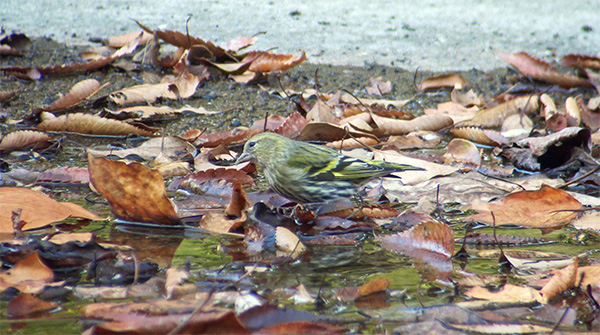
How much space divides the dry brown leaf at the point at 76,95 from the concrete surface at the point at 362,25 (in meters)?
1.73

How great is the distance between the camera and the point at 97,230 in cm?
315

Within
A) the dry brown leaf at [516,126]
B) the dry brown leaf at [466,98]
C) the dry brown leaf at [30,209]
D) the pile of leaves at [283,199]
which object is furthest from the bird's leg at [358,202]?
the dry brown leaf at [466,98]

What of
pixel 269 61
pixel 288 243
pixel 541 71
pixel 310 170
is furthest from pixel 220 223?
pixel 541 71

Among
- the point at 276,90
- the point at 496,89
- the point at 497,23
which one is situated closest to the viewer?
the point at 276,90

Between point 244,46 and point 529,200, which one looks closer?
point 529,200

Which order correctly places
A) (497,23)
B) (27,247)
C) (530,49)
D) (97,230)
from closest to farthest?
(27,247) < (97,230) < (530,49) < (497,23)

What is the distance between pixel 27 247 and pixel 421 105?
4.04m

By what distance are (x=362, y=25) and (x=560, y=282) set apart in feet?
17.9

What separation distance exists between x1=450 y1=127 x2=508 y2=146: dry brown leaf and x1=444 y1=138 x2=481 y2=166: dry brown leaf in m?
0.35

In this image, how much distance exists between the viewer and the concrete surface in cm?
681

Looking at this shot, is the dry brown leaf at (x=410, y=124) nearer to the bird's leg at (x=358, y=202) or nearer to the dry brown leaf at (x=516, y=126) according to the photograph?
the dry brown leaf at (x=516, y=126)

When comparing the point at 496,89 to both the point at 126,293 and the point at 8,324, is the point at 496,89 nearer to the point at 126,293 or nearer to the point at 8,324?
the point at 126,293

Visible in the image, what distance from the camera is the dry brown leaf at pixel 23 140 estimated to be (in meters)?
4.33

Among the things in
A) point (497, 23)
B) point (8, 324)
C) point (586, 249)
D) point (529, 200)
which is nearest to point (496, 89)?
point (497, 23)
